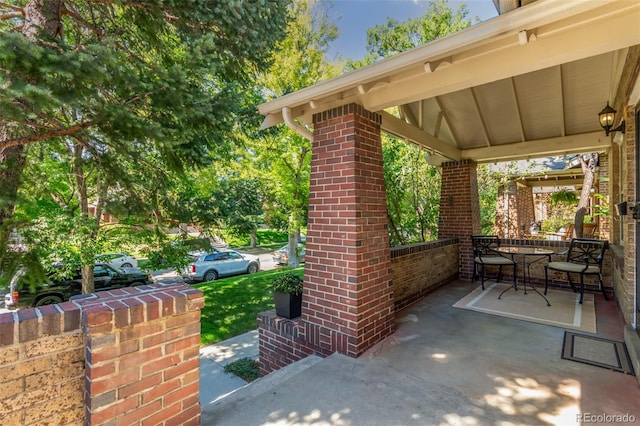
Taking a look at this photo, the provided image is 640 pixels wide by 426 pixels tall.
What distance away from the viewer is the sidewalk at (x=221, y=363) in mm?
4387

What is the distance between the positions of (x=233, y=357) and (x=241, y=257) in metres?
9.45

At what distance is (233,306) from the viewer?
8609 mm

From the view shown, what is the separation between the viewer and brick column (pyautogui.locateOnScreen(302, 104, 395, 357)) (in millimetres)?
3248

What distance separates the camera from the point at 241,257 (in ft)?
48.3

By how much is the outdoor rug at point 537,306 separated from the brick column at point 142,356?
415 centimetres

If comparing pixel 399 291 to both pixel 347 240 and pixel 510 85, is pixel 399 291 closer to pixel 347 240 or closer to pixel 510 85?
pixel 347 240

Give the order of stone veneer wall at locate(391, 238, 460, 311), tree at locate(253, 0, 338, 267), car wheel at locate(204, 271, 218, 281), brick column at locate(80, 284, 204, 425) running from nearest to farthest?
1. brick column at locate(80, 284, 204, 425)
2. stone veneer wall at locate(391, 238, 460, 311)
3. tree at locate(253, 0, 338, 267)
4. car wheel at locate(204, 271, 218, 281)

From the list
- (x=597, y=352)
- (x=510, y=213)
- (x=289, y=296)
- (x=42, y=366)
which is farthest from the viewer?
(x=510, y=213)

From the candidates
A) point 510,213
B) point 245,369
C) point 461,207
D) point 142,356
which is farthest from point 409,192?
point 142,356

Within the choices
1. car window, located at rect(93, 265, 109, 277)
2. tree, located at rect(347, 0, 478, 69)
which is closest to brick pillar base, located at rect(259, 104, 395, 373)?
car window, located at rect(93, 265, 109, 277)

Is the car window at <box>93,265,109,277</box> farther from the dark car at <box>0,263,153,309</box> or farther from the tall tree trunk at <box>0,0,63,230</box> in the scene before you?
the tall tree trunk at <box>0,0,63,230</box>

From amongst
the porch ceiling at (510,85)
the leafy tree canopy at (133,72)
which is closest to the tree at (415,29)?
the porch ceiling at (510,85)

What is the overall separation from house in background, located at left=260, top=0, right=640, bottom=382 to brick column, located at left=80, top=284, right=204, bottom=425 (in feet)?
5.60

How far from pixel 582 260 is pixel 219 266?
40.5 feet
